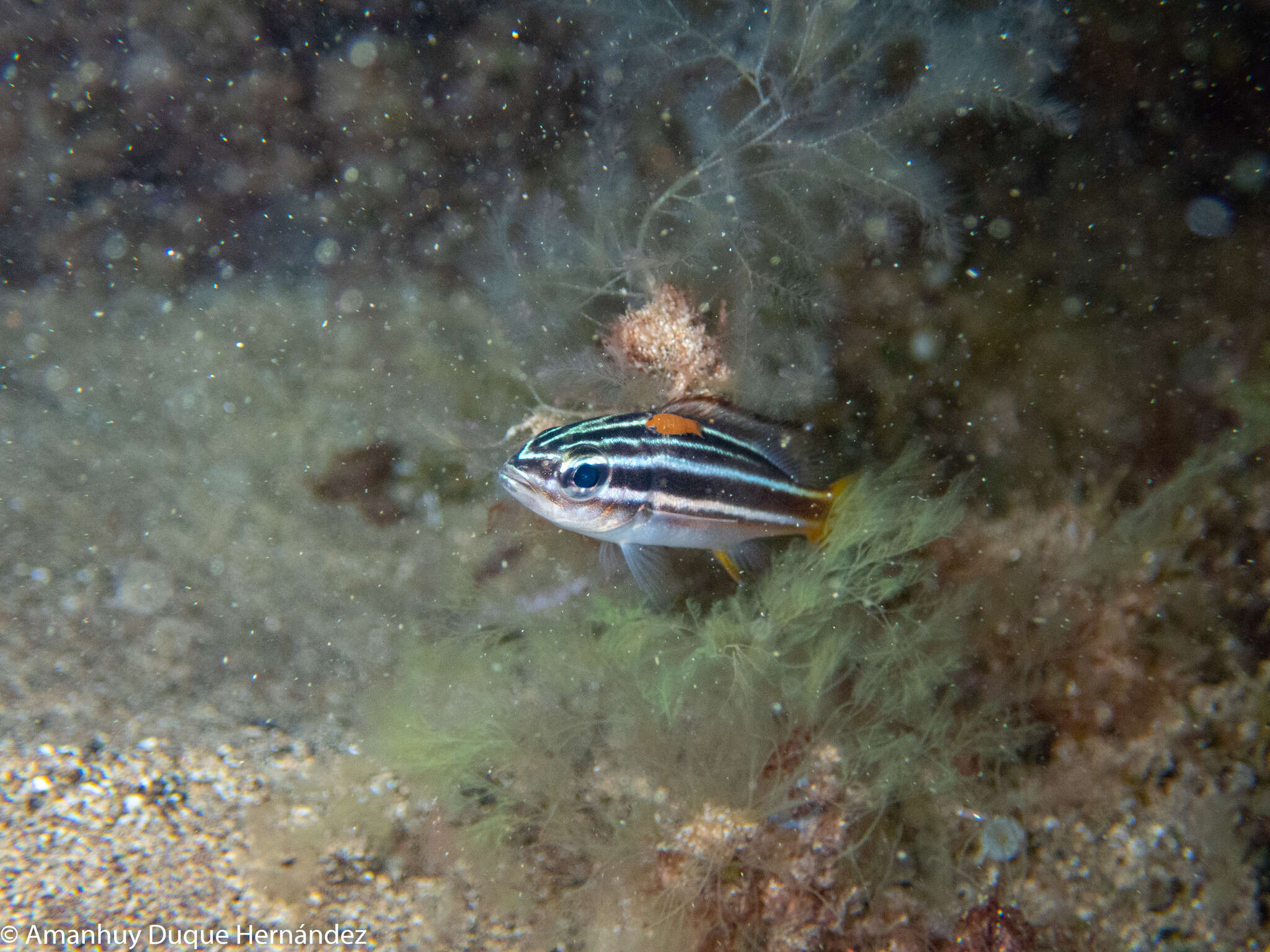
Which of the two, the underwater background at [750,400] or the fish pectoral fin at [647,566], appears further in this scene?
the underwater background at [750,400]

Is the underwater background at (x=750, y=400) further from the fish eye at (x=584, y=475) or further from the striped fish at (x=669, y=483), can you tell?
the fish eye at (x=584, y=475)

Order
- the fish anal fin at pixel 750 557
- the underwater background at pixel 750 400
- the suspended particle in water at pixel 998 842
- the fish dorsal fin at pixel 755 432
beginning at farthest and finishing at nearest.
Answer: the suspended particle in water at pixel 998 842, the fish anal fin at pixel 750 557, the underwater background at pixel 750 400, the fish dorsal fin at pixel 755 432

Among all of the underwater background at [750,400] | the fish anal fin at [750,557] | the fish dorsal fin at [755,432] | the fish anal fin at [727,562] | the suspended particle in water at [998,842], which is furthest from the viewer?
the suspended particle in water at [998,842]

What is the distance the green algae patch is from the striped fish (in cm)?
45

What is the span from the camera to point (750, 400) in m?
3.91

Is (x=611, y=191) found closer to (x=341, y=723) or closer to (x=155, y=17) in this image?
(x=155, y=17)

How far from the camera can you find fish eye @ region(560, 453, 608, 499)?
304cm

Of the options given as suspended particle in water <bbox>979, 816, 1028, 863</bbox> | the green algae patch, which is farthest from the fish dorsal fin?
suspended particle in water <bbox>979, 816, 1028, 863</bbox>

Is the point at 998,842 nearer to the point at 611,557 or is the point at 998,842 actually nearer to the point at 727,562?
the point at 727,562

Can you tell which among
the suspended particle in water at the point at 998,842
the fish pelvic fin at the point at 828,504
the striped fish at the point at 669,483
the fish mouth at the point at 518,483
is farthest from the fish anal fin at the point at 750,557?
the suspended particle in water at the point at 998,842

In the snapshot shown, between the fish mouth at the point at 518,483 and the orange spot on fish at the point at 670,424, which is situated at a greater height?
the orange spot on fish at the point at 670,424

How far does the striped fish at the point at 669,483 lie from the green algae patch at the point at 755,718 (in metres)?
0.45

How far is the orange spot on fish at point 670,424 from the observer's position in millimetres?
3092

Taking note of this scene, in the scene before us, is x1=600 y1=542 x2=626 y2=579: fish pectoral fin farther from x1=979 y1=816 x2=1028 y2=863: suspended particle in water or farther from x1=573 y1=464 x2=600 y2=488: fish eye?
x1=979 y1=816 x2=1028 y2=863: suspended particle in water
